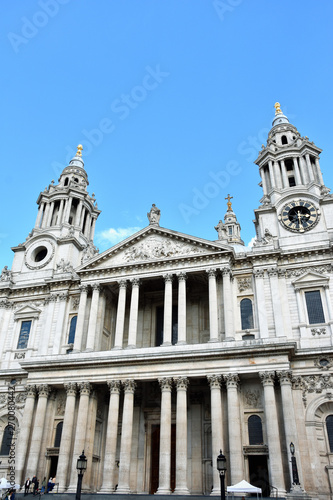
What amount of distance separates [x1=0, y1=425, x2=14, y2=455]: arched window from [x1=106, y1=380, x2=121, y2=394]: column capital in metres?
9.47

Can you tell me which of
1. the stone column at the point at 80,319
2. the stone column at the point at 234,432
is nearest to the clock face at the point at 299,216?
the stone column at the point at 234,432

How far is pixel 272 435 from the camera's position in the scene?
26.0 metres

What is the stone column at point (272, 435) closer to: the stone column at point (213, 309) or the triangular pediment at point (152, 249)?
the stone column at point (213, 309)

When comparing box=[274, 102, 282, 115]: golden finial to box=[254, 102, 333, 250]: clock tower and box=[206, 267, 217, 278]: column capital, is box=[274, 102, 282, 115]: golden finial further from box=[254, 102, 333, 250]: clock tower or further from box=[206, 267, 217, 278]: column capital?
box=[206, 267, 217, 278]: column capital

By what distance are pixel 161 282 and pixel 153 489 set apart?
48.2 feet

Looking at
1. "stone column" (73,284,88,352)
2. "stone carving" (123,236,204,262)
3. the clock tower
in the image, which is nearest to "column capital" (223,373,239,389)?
"stone carving" (123,236,204,262)

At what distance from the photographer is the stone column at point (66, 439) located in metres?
28.5

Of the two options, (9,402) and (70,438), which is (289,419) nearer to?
(70,438)

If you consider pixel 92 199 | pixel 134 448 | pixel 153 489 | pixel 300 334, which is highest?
pixel 92 199

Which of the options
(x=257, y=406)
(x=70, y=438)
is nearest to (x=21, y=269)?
(x=70, y=438)

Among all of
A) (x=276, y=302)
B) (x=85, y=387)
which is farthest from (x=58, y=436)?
(x=276, y=302)

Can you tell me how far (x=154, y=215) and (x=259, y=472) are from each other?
20513 millimetres

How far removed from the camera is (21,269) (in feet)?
139

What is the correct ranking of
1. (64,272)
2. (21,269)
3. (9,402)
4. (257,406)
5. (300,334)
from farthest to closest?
1. (21,269)
2. (64,272)
3. (9,402)
4. (300,334)
5. (257,406)
